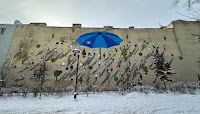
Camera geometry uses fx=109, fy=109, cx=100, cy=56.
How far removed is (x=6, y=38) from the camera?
11.6m

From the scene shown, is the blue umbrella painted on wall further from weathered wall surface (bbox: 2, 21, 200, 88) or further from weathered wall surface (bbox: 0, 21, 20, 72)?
weathered wall surface (bbox: 0, 21, 20, 72)

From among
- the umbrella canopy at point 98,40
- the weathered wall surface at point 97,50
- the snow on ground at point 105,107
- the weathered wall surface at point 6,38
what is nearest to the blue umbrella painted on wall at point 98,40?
the umbrella canopy at point 98,40

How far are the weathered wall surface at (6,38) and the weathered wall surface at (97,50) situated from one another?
431 millimetres

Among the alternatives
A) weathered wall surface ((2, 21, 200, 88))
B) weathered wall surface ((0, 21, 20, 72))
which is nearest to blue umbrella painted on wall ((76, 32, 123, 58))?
weathered wall surface ((2, 21, 200, 88))

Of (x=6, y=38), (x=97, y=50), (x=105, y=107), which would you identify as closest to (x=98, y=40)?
(x=105, y=107)

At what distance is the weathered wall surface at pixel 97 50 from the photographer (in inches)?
406

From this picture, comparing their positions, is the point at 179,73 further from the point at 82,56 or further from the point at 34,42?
the point at 34,42

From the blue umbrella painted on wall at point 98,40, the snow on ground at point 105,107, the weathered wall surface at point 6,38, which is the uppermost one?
the weathered wall surface at point 6,38

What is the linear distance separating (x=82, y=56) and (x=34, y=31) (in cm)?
646

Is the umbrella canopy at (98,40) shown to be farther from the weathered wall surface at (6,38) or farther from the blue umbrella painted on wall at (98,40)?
the weathered wall surface at (6,38)

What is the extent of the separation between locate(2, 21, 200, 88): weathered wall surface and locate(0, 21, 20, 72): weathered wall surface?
43 centimetres

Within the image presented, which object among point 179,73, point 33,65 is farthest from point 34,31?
point 179,73

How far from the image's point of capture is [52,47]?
11.5m

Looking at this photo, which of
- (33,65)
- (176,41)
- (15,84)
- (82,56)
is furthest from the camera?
(176,41)
